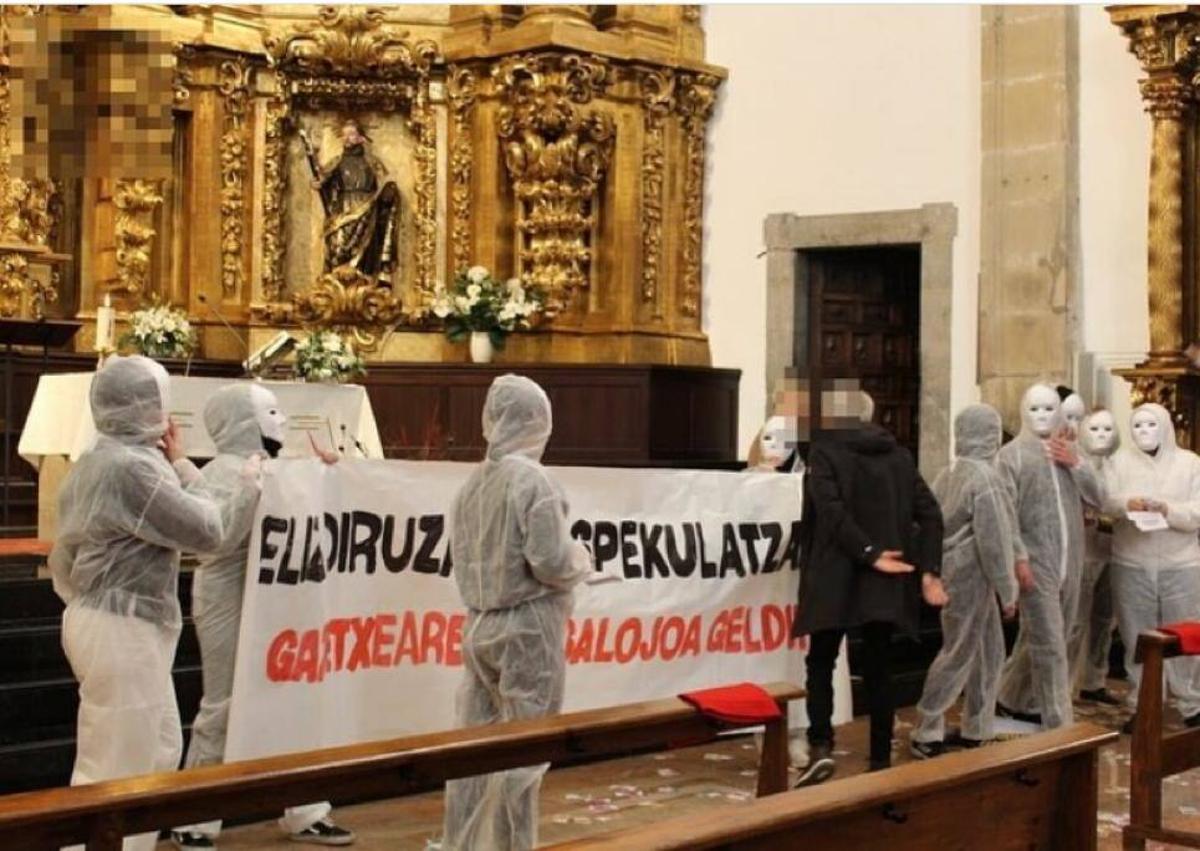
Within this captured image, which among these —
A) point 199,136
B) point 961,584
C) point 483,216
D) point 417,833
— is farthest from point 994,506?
point 199,136

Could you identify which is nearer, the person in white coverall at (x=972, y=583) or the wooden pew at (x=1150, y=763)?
the wooden pew at (x=1150, y=763)

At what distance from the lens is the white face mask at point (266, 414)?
20.5 ft

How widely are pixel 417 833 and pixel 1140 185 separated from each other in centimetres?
819

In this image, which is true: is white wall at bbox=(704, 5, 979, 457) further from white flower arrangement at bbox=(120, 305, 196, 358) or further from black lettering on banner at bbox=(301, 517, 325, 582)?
black lettering on banner at bbox=(301, 517, 325, 582)

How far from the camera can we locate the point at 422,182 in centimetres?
1477

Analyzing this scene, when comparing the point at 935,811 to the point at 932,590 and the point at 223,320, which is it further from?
the point at 223,320

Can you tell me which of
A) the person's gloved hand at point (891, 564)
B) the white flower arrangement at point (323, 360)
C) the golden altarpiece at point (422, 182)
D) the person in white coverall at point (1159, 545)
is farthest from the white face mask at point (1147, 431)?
the golden altarpiece at point (422, 182)

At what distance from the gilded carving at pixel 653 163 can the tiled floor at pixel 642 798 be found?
6.51m

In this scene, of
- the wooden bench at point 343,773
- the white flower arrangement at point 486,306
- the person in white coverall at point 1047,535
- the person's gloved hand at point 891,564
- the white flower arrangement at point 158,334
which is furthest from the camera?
the white flower arrangement at point 486,306

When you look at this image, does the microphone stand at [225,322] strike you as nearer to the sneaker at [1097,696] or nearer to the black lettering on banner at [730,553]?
the black lettering on banner at [730,553]

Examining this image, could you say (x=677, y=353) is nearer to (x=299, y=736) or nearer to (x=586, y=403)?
(x=586, y=403)

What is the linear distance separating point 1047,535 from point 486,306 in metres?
6.53

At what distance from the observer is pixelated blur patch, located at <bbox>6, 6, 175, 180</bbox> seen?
4453mm

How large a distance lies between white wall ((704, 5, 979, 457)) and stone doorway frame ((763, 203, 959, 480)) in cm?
9
